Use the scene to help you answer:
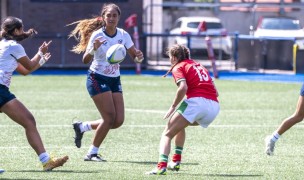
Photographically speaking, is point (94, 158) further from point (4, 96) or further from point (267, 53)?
point (267, 53)

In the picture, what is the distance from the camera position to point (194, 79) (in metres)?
10.5

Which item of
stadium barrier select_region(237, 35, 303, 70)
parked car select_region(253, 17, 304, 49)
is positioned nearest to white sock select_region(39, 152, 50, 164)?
stadium barrier select_region(237, 35, 303, 70)

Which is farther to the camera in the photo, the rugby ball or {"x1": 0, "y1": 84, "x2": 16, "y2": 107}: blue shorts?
the rugby ball

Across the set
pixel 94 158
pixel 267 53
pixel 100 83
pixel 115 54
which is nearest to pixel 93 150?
pixel 94 158

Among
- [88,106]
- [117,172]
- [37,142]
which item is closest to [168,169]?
[117,172]

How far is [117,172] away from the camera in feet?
34.7

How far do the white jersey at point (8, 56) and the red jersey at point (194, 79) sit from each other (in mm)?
1796

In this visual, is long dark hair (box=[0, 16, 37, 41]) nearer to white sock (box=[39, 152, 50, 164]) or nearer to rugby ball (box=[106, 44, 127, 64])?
rugby ball (box=[106, 44, 127, 64])

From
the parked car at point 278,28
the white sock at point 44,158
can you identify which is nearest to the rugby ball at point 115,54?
the white sock at point 44,158

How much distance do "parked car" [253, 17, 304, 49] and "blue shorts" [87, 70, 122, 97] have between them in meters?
24.7

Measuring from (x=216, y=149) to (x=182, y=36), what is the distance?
19.9 metres

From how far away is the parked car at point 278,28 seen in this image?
3631 cm

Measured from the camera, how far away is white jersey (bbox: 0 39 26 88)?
10.5 metres

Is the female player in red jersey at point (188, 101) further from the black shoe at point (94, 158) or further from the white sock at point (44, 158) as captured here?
the black shoe at point (94, 158)
